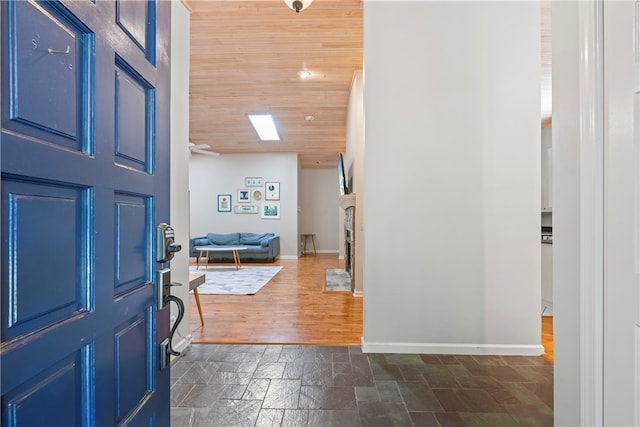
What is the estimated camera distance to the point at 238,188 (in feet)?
27.3

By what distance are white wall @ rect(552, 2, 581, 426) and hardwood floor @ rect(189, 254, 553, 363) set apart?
65.4 inches

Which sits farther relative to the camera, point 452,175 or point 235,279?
point 235,279

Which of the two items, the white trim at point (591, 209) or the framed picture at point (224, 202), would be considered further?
the framed picture at point (224, 202)

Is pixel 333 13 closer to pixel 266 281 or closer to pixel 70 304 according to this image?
pixel 70 304

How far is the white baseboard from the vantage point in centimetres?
234

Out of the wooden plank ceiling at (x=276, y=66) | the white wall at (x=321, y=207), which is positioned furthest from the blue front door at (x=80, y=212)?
the white wall at (x=321, y=207)

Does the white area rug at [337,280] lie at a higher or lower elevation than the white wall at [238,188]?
lower

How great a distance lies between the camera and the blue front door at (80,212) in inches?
17.7

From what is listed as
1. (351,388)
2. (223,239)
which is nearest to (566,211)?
(351,388)

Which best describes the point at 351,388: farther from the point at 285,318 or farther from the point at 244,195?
the point at 244,195

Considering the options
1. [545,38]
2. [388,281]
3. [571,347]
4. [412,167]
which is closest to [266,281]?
[388,281]

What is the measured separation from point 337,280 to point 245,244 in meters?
3.17

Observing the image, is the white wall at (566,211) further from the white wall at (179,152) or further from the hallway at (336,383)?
the white wall at (179,152)

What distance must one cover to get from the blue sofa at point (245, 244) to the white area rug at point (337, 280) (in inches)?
70.4
